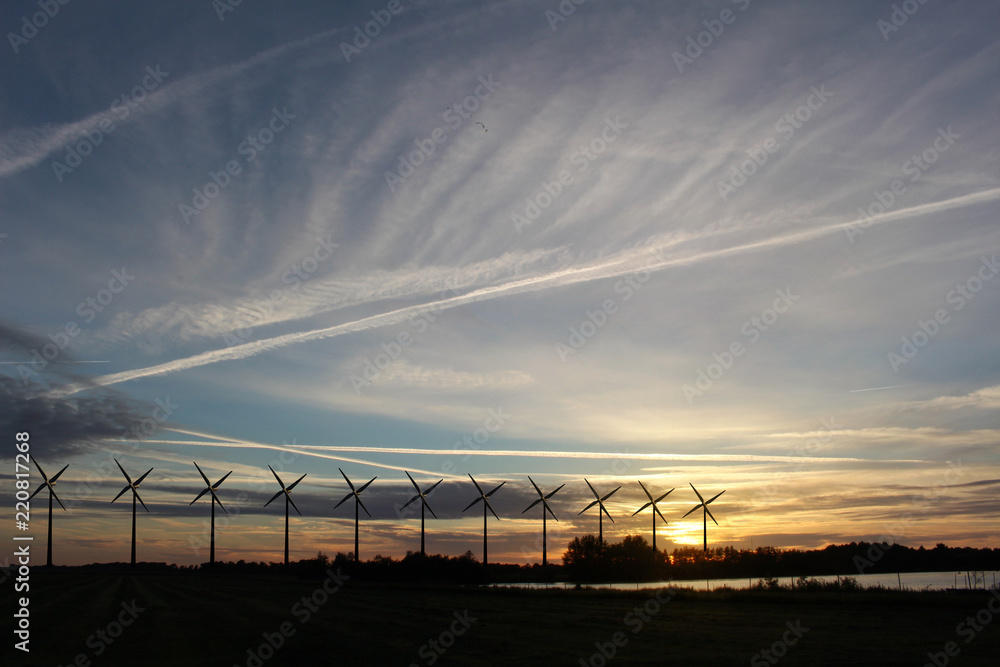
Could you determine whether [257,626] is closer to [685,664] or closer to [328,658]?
[328,658]

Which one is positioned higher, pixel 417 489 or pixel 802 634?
pixel 417 489

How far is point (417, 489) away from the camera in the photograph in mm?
186250

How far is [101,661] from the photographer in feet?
103

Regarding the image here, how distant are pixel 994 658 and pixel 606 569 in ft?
562

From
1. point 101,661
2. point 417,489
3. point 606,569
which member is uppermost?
point 417,489

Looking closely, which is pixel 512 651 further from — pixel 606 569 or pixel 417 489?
pixel 606 569

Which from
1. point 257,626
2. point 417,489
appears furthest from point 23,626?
point 417,489

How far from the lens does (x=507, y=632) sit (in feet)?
149

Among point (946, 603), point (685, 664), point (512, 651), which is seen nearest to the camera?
point (685, 664)

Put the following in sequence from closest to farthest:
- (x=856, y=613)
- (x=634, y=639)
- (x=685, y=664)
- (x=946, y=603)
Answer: (x=685, y=664) < (x=634, y=639) < (x=856, y=613) < (x=946, y=603)

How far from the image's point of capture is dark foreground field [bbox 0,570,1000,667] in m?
33.3

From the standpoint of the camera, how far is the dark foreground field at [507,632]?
3328 centimetres

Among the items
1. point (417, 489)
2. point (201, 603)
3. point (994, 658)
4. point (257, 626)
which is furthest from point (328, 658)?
point (417, 489)

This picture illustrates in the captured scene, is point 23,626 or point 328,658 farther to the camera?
point 23,626
